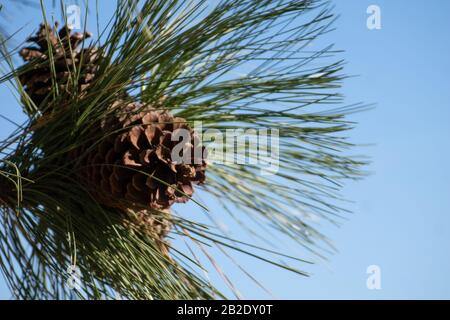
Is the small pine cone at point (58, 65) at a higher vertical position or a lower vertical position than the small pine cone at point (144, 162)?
higher

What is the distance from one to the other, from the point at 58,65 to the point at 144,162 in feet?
0.97

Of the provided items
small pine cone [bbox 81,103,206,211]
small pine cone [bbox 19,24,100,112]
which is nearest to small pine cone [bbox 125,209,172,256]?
small pine cone [bbox 81,103,206,211]

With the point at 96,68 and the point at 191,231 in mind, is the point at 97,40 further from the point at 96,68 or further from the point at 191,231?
the point at 191,231

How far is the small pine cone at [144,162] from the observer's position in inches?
33.9

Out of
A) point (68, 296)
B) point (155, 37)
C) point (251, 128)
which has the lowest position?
point (68, 296)

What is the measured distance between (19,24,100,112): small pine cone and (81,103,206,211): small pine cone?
99mm

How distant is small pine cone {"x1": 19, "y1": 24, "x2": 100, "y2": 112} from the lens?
0.91m

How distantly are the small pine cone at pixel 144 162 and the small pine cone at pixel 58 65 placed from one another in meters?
0.10

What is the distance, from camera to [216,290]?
0.85 metres

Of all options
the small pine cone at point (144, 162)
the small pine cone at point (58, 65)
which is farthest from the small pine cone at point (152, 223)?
the small pine cone at point (58, 65)

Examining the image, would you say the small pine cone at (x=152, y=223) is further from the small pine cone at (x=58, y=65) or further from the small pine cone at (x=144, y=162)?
the small pine cone at (x=58, y=65)

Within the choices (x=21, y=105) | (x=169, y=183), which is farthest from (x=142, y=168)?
(x=21, y=105)

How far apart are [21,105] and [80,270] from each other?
31 centimetres
